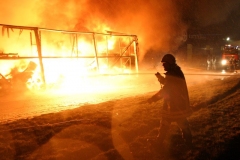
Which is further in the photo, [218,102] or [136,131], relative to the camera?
[218,102]

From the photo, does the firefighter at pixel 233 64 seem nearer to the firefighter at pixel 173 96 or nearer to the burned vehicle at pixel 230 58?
the burned vehicle at pixel 230 58

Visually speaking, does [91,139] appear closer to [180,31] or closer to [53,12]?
[53,12]

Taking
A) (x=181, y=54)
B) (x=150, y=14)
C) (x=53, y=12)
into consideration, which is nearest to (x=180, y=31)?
(x=181, y=54)

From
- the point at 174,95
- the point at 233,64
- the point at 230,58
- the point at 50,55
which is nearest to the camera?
the point at 174,95

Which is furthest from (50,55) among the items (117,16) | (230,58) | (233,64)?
(230,58)

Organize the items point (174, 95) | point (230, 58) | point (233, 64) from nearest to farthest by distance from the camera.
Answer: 1. point (174, 95)
2. point (233, 64)
3. point (230, 58)

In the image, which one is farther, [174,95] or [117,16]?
[117,16]

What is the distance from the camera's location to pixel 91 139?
460cm

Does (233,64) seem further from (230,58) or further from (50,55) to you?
(50,55)

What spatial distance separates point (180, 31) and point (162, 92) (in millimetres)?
23664

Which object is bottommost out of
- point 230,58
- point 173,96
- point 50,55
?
point 173,96

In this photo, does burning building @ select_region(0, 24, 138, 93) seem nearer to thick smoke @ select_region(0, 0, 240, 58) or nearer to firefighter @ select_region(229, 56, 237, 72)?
thick smoke @ select_region(0, 0, 240, 58)

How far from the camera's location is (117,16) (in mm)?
18422

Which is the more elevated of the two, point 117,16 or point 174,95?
point 117,16
